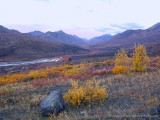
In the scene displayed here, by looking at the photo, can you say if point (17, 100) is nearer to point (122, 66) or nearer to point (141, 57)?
point (122, 66)

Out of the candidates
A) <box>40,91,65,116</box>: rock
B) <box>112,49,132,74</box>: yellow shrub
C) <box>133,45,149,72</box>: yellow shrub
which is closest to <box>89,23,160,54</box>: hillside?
<box>133,45,149,72</box>: yellow shrub

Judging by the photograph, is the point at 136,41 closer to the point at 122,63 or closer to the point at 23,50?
the point at 23,50

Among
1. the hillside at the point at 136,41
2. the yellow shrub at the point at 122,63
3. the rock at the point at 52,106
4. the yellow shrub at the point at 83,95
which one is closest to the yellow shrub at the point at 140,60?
the yellow shrub at the point at 122,63

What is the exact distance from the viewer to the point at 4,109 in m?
5.62

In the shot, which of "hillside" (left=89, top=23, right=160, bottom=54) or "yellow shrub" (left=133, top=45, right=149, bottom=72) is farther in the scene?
"hillside" (left=89, top=23, right=160, bottom=54)

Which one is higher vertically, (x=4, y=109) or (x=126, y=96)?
(x=126, y=96)

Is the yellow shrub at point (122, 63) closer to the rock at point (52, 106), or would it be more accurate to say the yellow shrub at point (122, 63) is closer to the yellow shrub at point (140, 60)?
the yellow shrub at point (140, 60)

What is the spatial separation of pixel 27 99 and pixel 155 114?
5.66 m

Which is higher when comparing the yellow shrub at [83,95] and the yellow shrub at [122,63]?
the yellow shrub at [122,63]

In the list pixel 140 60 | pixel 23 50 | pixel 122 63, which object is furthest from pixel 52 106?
pixel 23 50

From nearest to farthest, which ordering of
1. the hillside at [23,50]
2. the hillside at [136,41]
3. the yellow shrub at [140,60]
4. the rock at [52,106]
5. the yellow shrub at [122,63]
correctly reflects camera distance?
the rock at [52,106] < the yellow shrub at [140,60] < the yellow shrub at [122,63] < the hillside at [23,50] < the hillside at [136,41]

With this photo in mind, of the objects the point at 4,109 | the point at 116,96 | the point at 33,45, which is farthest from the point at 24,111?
the point at 33,45

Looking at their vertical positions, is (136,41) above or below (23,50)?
above

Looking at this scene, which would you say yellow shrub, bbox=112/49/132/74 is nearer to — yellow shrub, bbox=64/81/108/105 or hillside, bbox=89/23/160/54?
yellow shrub, bbox=64/81/108/105
